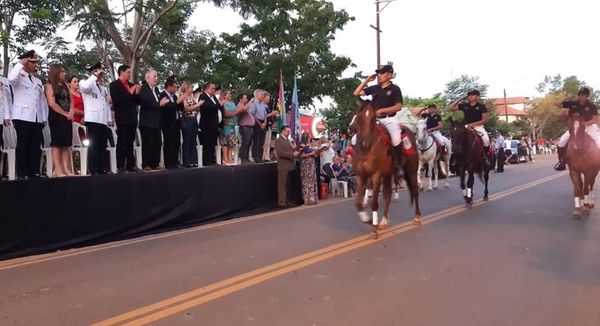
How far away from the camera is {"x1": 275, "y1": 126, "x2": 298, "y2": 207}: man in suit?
13.5 m

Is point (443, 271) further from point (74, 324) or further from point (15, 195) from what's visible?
point (15, 195)

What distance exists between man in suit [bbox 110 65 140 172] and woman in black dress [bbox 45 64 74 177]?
3.22 feet

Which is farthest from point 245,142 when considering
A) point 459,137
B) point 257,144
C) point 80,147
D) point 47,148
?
point 459,137

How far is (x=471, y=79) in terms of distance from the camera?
66.8 m

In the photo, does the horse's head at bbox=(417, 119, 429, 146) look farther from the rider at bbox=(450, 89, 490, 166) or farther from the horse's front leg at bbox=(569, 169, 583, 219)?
the horse's front leg at bbox=(569, 169, 583, 219)

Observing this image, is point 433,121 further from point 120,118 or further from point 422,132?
point 120,118

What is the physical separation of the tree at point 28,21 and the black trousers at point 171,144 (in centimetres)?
1041

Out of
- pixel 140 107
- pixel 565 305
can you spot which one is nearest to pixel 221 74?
pixel 140 107

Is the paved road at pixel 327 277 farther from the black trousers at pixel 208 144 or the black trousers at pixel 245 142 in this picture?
the black trousers at pixel 245 142

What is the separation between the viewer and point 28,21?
22.2m

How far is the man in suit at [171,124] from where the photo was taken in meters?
11.4

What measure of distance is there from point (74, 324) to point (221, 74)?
2283 centimetres

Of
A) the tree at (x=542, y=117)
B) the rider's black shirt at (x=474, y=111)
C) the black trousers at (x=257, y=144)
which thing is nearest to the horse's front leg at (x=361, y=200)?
the rider's black shirt at (x=474, y=111)

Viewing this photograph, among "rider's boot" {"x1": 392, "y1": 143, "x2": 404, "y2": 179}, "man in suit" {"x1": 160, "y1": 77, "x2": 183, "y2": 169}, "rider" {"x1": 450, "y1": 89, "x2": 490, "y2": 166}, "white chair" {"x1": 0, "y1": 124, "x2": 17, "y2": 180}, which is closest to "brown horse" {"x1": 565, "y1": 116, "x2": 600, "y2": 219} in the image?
"rider" {"x1": 450, "y1": 89, "x2": 490, "y2": 166}
